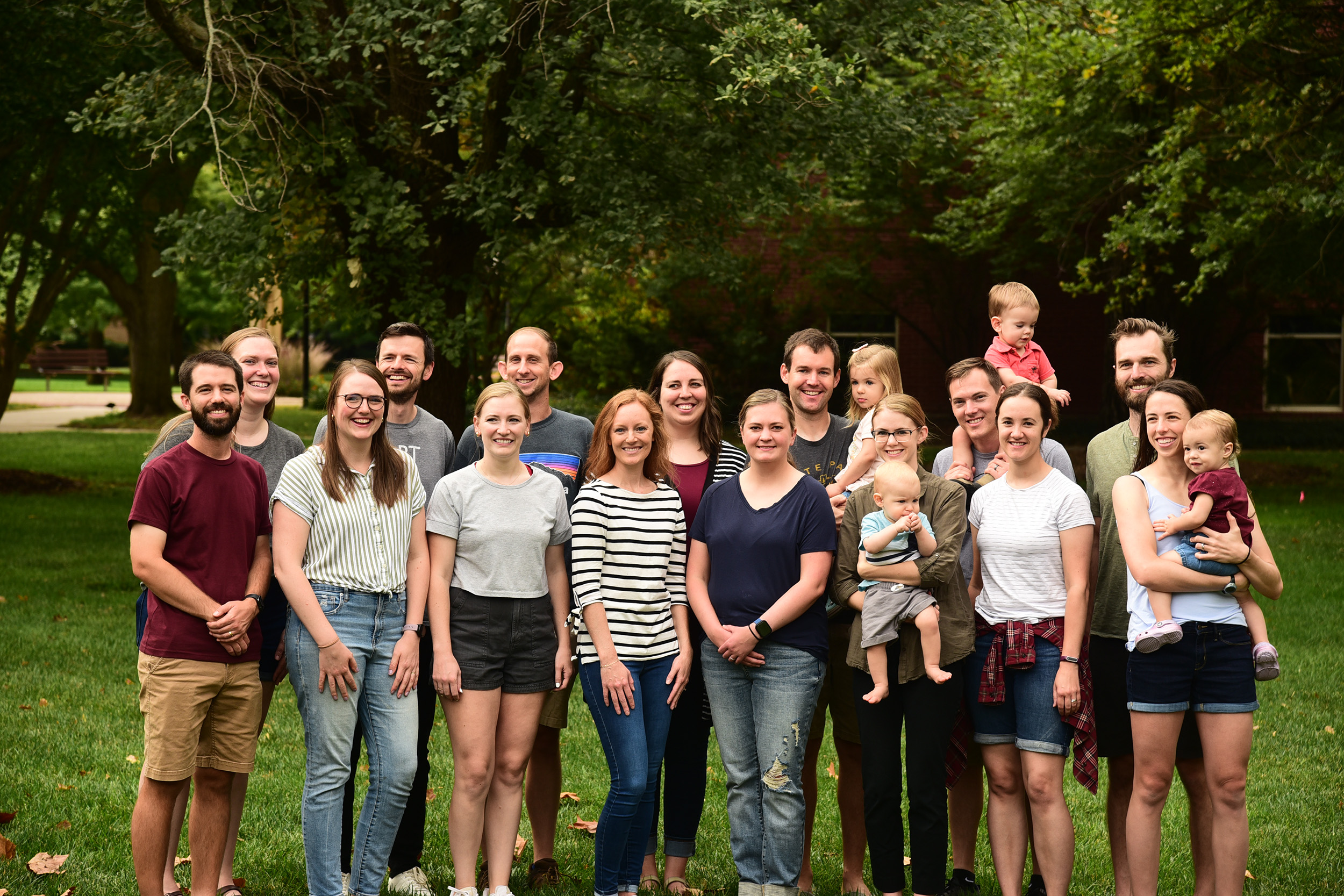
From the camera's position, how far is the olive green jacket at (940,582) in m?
4.20

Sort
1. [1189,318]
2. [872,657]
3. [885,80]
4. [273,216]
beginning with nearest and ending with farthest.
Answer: [872,657]
[273,216]
[885,80]
[1189,318]

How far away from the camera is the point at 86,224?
18.2 meters

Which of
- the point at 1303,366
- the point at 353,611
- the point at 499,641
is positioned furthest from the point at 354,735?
the point at 1303,366

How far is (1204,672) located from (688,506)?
77.6 inches

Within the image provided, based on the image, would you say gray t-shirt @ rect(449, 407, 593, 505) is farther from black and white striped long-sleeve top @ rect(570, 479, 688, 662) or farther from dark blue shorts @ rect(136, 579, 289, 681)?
dark blue shorts @ rect(136, 579, 289, 681)

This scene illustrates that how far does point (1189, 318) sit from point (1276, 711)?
1706 centimetres

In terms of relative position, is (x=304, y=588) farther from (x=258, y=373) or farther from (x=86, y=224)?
(x=86, y=224)

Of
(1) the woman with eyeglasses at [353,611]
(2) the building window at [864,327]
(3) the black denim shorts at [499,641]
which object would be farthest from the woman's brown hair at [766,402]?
(2) the building window at [864,327]

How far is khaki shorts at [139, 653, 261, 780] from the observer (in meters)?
3.98

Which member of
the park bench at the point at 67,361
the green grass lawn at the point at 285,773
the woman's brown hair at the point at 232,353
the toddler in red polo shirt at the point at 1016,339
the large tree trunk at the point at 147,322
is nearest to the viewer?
the woman's brown hair at the point at 232,353

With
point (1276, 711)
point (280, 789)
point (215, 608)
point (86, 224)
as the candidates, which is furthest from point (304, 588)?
point (86, 224)

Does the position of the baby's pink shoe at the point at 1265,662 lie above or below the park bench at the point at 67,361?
below

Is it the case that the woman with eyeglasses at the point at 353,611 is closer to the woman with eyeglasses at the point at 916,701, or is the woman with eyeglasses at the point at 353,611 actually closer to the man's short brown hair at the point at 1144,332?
the woman with eyeglasses at the point at 916,701

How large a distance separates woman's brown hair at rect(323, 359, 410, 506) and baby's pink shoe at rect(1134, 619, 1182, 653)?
2689 mm
